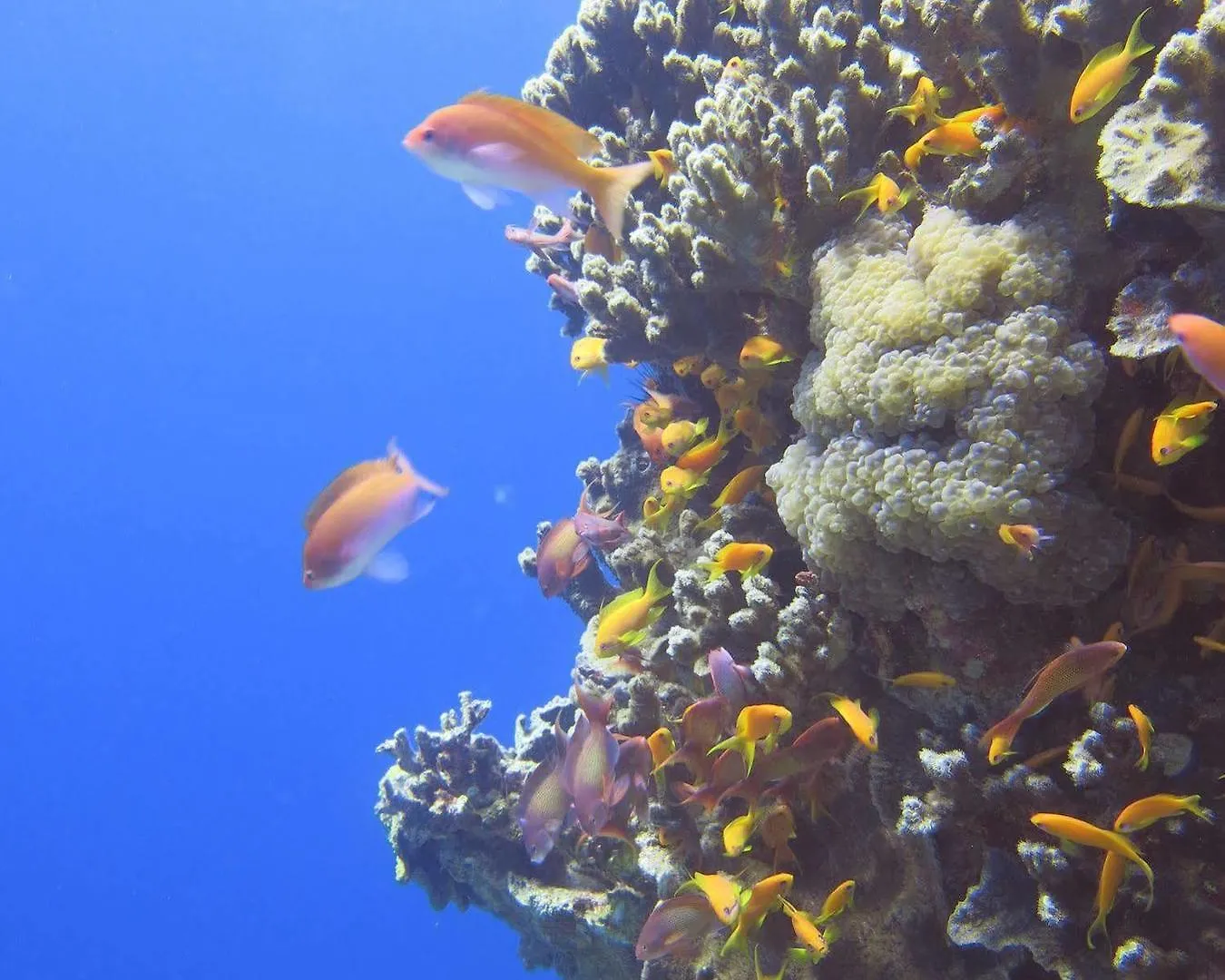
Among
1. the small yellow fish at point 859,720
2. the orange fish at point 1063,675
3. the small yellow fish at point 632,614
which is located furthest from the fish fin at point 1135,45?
the small yellow fish at point 632,614

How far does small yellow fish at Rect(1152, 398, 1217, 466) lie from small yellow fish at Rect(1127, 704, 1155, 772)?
2.54ft

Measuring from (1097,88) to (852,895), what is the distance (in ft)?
10.1

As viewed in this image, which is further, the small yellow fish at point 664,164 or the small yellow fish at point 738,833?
the small yellow fish at point 664,164

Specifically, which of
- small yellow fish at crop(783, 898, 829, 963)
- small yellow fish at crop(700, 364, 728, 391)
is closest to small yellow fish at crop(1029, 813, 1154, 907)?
small yellow fish at crop(783, 898, 829, 963)

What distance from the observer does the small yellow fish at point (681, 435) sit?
3865 millimetres

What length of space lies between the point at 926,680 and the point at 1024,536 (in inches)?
28.1

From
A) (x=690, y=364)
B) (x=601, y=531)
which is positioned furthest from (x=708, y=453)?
(x=601, y=531)

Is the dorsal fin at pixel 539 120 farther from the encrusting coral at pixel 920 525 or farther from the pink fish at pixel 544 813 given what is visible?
the pink fish at pixel 544 813

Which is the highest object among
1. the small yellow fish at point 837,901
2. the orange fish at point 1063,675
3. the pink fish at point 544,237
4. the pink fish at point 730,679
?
the pink fish at point 544,237

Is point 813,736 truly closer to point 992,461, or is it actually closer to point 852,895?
point 852,895

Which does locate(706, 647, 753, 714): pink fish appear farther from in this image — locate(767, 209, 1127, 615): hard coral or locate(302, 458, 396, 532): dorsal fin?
locate(302, 458, 396, 532): dorsal fin

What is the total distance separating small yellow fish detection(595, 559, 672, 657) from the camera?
3.71 metres

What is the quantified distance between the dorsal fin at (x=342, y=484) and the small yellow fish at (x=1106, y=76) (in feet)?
9.32

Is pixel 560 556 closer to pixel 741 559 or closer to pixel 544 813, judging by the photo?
pixel 544 813
